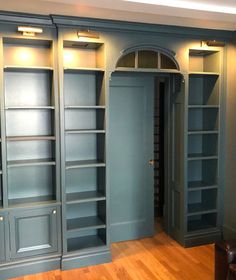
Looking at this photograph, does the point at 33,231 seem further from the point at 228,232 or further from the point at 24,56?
the point at 228,232

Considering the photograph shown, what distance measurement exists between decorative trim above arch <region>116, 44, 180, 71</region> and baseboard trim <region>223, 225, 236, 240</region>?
2127mm

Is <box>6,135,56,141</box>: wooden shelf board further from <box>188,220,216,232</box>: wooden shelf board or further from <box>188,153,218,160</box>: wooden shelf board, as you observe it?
<box>188,220,216,232</box>: wooden shelf board

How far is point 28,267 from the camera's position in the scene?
3.40 meters

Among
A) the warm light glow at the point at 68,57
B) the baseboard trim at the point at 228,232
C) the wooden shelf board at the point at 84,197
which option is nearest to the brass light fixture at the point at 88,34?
the warm light glow at the point at 68,57

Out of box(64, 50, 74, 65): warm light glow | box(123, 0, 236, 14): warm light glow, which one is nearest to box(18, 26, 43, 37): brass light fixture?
box(64, 50, 74, 65): warm light glow

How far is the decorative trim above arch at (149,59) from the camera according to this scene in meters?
3.65

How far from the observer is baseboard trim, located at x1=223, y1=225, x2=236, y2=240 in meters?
4.02

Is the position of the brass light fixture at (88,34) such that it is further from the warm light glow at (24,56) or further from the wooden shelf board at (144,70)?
the warm light glow at (24,56)

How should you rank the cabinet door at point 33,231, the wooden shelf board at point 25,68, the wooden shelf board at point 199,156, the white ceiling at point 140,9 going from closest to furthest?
1. the white ceiling at point 140,9
2. the wooden shelf board at point 25,68
3. the cabinet door at point 33,231
4. the wooden shelf board at point 199,156

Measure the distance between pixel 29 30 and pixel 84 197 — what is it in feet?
6.11

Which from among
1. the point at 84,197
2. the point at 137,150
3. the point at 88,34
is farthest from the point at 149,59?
the point at 84,197

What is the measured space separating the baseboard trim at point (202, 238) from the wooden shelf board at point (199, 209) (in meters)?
0.28

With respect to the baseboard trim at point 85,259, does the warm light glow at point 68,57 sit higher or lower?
higher

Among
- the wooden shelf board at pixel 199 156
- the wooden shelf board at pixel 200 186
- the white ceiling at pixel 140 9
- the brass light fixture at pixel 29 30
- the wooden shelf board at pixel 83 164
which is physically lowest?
the wooden shelf board at pixel 200 186
